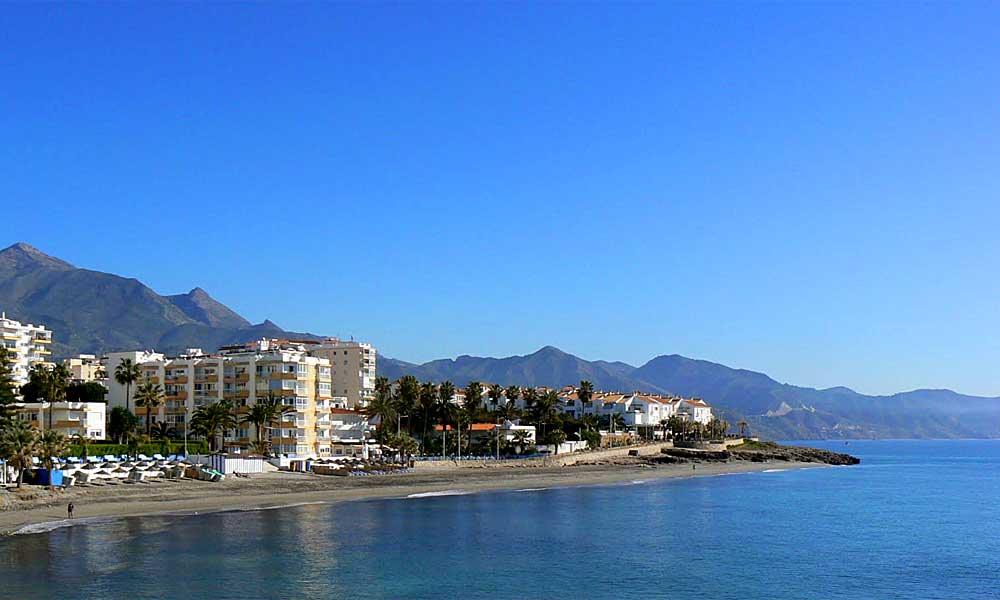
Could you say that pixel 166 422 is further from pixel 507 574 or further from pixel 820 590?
pixel 820 590

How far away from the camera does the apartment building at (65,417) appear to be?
89.2 m

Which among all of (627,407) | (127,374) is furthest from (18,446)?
(627,407)

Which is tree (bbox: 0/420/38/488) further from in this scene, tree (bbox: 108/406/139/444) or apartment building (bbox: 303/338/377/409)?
apartment building (bbox: 303/338/377/409)

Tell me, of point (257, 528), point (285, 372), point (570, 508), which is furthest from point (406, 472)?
point (257, 528)

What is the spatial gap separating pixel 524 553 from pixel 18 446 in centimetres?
3276

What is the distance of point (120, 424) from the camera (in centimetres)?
9419

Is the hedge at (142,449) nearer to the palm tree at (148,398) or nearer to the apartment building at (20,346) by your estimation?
the palm tree at (148,398)

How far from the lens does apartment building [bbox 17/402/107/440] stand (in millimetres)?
89188

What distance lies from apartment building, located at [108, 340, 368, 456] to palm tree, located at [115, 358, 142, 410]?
9.19 feet

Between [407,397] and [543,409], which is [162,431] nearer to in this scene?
[407,397]

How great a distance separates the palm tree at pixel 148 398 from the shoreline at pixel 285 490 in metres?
19.8

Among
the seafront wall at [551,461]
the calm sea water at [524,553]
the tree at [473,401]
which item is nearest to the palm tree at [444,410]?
the tree at [473,401]

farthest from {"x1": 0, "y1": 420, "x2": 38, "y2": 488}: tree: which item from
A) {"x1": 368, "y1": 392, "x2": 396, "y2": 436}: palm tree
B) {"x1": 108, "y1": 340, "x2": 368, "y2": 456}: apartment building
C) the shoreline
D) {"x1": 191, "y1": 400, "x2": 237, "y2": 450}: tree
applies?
{"x1": 368, "y1": 392, "x2": 396, "y2": 436}: palm tree

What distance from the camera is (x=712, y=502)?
7981cm
